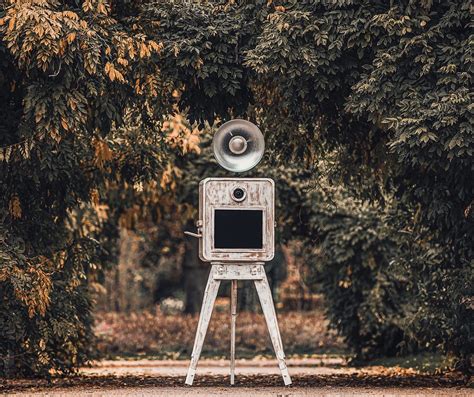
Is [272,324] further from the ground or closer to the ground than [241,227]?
closer to the ground

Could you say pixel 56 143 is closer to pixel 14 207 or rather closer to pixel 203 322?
pixel 14 207

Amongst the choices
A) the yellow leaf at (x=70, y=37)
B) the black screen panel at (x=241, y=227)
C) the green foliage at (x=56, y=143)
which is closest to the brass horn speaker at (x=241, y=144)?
the black screen panel at (x=241, y=227)

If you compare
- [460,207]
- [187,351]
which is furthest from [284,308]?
[460,207]

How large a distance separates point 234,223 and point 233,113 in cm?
181

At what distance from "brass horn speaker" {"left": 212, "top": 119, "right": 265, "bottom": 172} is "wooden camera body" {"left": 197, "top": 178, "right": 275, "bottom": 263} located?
0.71 feet

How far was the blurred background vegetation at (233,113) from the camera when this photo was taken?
10.2 metres

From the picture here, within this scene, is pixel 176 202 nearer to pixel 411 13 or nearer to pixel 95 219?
pixel 95 219

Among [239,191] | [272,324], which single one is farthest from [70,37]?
[272,324]

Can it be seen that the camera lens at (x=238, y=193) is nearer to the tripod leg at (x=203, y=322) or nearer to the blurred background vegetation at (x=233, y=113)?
the tripod leg at (x=203, y=322)

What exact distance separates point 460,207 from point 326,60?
2302 mm

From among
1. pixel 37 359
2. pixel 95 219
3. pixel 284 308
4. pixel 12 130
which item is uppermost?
pixel 12 130

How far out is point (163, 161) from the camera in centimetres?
A: 1406

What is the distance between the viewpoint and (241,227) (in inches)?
412

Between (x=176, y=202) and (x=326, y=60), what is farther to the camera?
(x=176, y=202)
